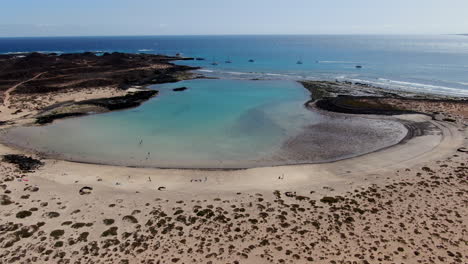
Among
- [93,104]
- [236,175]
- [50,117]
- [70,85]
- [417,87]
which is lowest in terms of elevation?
[236,175]

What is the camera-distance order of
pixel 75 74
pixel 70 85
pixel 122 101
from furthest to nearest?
1. pixel 75 74
2. pixel 70 85
3. pixel 122 101

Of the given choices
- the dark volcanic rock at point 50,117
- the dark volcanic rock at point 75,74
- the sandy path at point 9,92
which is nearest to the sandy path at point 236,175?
the dark volcanic rock at point 50,117

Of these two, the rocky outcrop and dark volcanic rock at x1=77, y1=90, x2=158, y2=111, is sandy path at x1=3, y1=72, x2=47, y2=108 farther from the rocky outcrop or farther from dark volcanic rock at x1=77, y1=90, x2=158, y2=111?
dark volcanic rock at x1=77, y1=90, x2=158, y2=111

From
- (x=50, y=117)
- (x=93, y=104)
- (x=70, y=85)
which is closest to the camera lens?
(x=50, y=117)

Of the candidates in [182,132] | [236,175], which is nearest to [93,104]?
[182,132]

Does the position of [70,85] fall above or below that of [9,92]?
above

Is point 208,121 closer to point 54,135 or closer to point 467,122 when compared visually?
point 54,135

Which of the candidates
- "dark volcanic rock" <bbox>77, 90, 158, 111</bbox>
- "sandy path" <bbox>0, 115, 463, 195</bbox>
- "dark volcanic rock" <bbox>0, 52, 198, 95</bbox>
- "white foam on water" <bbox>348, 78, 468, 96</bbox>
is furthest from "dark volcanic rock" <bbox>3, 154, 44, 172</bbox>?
"white foam on water" <bbox>348, 78, 468, 96</bbox>

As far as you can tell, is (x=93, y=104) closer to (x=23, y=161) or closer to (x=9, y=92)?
(x=9, y=92)
